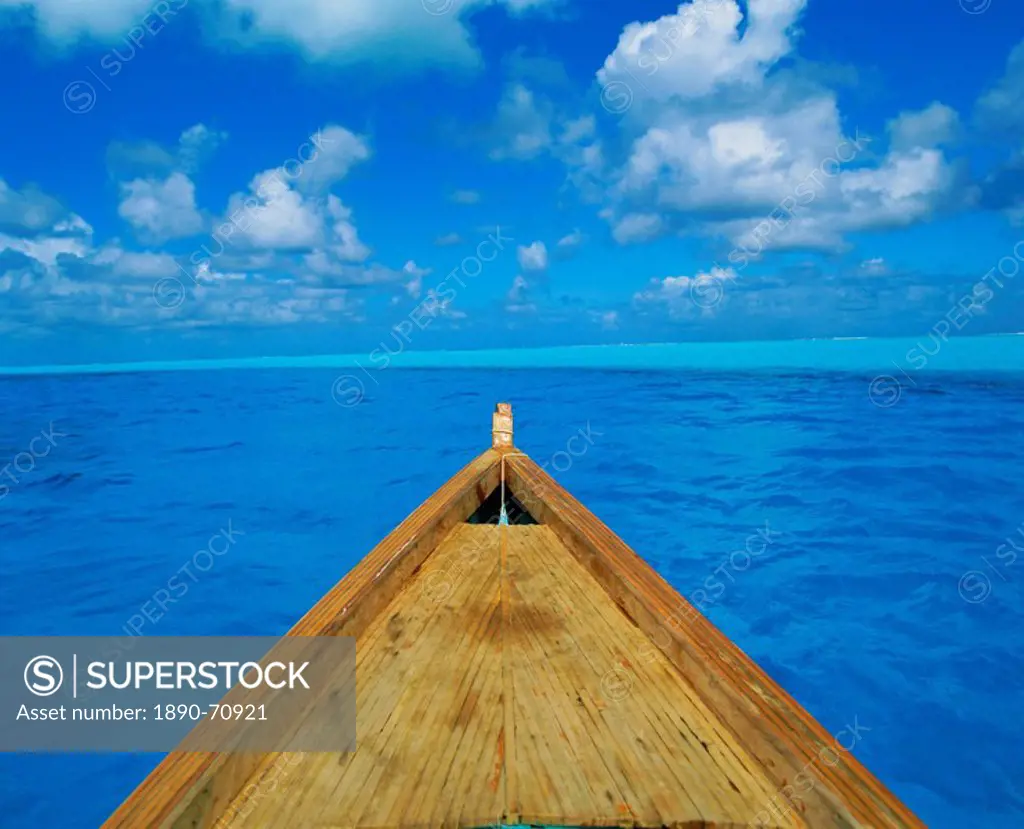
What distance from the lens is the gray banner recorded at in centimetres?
198

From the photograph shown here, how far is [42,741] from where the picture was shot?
20.0 ft

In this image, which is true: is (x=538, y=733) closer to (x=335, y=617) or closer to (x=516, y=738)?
(x=516, y=738)

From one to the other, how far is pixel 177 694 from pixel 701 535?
1006 cm

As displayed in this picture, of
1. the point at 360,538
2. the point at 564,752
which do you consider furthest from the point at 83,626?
the point at 564,752

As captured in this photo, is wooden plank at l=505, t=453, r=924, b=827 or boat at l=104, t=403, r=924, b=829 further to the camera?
boat at l=104, t=403, r=924, b=829

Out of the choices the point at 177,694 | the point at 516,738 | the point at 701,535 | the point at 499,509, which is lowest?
the point at 177,694

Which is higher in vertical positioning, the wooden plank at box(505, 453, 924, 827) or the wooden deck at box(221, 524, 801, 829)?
the wooden plank at box(505, 453, 924, 827)

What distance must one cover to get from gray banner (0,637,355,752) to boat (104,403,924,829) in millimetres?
78

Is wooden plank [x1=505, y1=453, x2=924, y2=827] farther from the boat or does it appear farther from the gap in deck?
the gap in deck

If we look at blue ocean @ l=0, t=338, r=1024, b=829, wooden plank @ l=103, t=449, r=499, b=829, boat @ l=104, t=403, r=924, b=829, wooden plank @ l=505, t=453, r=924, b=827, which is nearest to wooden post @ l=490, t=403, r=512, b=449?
wooden plank @ l=103, t=449, r=499, b=829

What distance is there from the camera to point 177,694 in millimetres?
7867

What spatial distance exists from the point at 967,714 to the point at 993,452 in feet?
48.8

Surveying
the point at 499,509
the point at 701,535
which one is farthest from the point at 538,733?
the point at 701,535

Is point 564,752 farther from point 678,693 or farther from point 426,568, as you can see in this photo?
point 426,568
